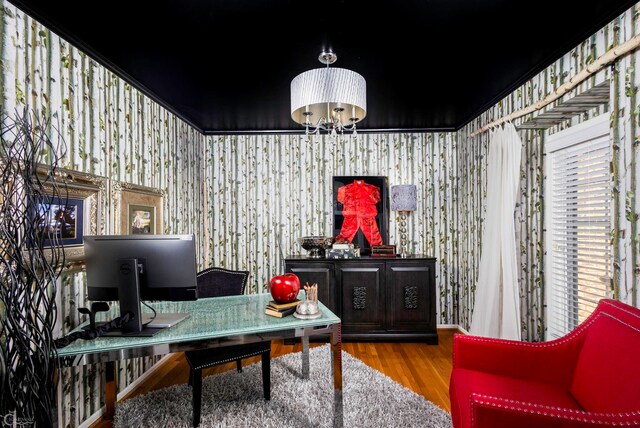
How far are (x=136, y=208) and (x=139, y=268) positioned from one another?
1208 millimetres

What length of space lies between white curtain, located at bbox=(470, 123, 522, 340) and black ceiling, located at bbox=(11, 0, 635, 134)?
649mm

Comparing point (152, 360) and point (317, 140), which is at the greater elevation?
point (317, 140)

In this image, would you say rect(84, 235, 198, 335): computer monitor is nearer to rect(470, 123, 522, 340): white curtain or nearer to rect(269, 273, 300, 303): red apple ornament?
rect(269, 273, 300, 303): red apple ornament

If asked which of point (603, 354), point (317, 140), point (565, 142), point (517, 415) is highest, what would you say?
point (317, 140)

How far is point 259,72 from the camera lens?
2615 mm

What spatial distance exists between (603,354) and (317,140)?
3.55 metres

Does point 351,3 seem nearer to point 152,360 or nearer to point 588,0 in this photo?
point 588,0

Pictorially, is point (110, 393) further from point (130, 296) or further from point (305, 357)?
point (305, 357)

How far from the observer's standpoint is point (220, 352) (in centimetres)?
222

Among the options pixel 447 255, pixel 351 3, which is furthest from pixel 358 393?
pixel 351 3

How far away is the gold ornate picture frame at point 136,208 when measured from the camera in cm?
252

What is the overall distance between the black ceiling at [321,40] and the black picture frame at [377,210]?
1248mm

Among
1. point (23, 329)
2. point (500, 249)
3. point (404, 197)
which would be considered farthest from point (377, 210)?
point (23, 329)

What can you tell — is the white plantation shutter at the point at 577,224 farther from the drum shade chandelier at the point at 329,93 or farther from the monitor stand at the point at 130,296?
the monitor stand at the point at 130,296
